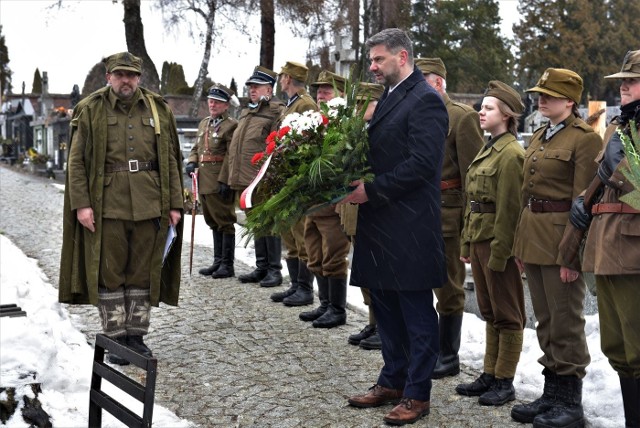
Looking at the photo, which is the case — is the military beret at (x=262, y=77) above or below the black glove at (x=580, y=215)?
above

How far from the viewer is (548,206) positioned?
512 centimetres

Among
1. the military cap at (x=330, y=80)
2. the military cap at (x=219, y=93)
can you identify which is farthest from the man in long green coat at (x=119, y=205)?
the military cap at (x=219, y=93)

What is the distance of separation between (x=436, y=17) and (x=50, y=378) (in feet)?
141

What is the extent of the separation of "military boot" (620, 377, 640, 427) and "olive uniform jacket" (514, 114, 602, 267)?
2.38ft

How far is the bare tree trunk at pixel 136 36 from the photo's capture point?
89.3 ft

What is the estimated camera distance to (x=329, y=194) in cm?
496

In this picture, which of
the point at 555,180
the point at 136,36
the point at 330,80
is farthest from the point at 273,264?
the point at 136,36

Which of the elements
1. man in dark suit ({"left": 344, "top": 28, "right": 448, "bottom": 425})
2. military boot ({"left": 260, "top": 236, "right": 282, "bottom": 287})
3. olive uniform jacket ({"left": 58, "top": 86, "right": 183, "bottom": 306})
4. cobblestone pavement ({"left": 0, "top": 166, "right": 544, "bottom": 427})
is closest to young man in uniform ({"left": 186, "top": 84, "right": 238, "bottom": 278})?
cobblestone pavement ({"left": 0, "top": 166, "right": 544, "bottom": 427})

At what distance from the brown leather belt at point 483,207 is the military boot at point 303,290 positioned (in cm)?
325

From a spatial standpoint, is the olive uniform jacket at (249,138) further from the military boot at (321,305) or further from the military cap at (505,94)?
the military cap at (505,94)

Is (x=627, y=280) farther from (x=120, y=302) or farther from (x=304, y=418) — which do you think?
(x=120, y=302)

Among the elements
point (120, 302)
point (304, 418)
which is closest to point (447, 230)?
point (304, 418)

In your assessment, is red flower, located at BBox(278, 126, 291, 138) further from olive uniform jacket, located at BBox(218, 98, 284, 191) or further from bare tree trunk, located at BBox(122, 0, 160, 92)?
bare tree trunk, located at BBox(122, 0, 160, 92)

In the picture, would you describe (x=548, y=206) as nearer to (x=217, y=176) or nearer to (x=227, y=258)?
(x=217, y=176)
